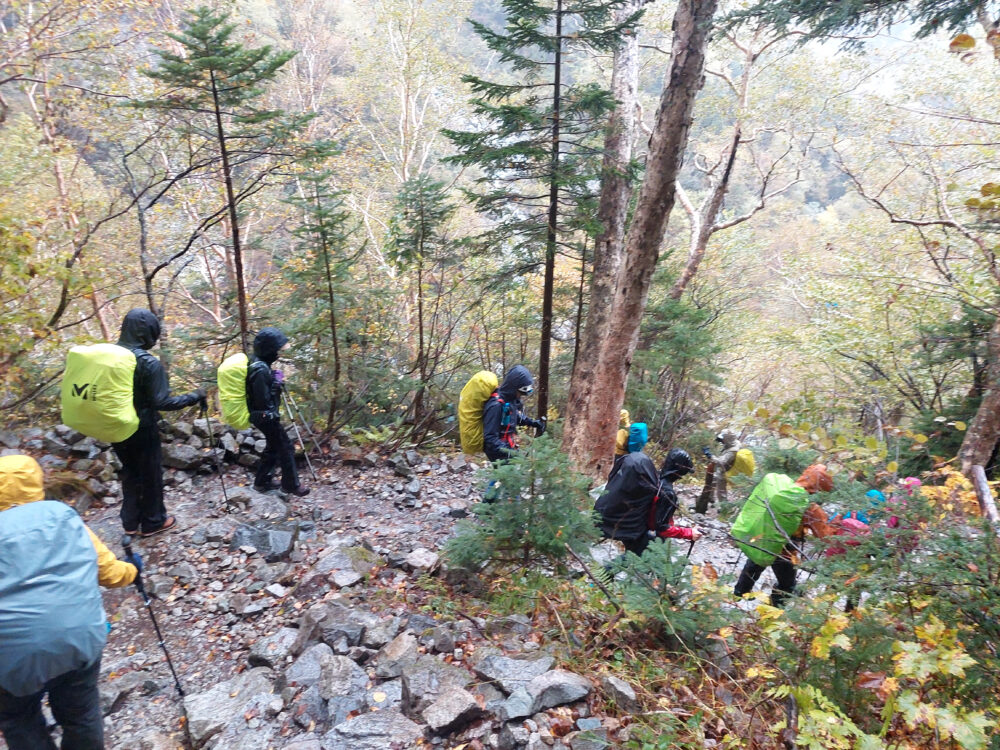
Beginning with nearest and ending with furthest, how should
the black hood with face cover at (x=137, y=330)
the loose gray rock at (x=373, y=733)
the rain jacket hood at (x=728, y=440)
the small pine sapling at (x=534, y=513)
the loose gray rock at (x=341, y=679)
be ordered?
the loose gray rock at (x=373, y=733) → the loose gray rock at (x=341, y=679) → the small pine sapling at (x=534, y=513) → the black hood with face cover at (x=137, y=330) → the rain jacket hood at (x=728, y=440)

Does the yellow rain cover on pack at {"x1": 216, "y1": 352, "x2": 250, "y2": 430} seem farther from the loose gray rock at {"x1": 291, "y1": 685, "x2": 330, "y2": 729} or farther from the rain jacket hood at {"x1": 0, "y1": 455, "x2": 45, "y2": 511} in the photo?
the loose gray rock at {"x1": 291, "y1": 685, "x2": 330, "y2": 729}

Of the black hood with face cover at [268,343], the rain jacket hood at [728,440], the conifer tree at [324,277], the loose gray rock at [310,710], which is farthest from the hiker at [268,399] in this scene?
the rain jacket hood at [728,440]

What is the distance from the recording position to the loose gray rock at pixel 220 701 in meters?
3.44

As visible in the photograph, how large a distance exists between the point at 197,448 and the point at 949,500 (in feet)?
27.3

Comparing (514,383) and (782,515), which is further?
(514,383)

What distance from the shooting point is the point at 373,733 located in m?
3.13

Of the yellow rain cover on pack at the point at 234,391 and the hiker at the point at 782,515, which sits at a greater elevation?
the yellow rain cover on pack at the point at 234,391

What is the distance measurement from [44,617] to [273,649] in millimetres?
2015

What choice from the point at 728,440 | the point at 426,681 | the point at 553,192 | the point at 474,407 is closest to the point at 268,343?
the point at 474,407

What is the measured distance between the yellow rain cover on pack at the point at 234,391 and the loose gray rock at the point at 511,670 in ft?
13.1

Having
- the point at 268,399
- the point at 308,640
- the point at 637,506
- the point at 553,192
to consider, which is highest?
the point at 553,192

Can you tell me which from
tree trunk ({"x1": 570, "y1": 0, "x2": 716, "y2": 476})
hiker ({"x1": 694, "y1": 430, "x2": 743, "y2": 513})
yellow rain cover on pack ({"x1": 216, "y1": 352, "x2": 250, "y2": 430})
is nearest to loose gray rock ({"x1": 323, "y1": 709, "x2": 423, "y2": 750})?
yellow rain cover on pack ({"x1": 216, "y1": 352, "x2": 250, "y2": 430})

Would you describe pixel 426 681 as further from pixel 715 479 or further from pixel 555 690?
pixel 715 479

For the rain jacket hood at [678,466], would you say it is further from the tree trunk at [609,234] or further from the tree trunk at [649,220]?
the tree trunk at [609,234]
